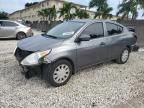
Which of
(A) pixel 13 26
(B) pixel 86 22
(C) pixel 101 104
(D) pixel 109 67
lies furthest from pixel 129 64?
(A) pixel 13 26

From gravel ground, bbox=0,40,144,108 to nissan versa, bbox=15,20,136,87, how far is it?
31 centimetres

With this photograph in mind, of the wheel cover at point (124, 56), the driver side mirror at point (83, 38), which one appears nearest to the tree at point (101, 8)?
the wheel cover at point (124, 56)

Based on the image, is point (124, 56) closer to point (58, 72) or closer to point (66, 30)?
point (66, 30)

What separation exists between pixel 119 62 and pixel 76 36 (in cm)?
246

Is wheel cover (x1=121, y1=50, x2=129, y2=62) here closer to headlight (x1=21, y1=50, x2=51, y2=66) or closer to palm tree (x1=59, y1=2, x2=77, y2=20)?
headlight (x1=21, y1=50, x2=51, y2=66)

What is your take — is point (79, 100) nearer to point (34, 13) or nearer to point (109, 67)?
point (109, 67)

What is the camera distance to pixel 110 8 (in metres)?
33.5

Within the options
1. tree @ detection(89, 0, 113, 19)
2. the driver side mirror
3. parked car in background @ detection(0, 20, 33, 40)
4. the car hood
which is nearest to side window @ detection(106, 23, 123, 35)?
the driver side mirror

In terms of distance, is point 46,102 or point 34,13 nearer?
point 46,102

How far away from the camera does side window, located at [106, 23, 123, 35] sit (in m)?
6.76

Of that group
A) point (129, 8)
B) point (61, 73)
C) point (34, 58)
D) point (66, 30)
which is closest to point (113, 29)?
point (66, 30)

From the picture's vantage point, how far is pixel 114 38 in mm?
6840

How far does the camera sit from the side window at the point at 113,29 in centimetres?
676

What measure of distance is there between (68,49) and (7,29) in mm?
10239
